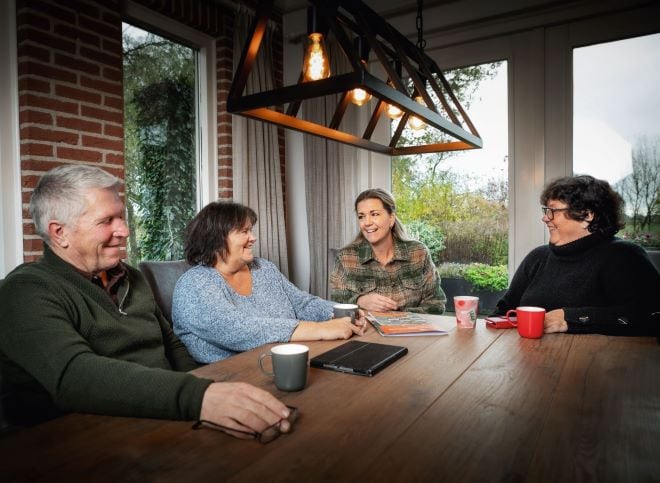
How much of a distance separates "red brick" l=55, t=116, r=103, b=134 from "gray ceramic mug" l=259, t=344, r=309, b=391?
174 centimetres

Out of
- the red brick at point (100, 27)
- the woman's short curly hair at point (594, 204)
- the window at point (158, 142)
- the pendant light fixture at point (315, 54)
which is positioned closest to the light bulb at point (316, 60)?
the pendant light fixture at point (315, 54)

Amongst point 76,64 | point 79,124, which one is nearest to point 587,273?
point 79,124

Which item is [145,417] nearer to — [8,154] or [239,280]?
[239,280]

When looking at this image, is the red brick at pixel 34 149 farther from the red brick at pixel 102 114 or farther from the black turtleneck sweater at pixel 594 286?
the black turtleneck sweater at pixel 594 286

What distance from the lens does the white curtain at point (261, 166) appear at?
9.98ft

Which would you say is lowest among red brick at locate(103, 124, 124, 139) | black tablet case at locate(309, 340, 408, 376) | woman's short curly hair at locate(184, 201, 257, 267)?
black tablet case at locate(309, 340, 408, 376)

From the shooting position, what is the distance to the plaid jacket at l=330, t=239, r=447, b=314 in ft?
7.75

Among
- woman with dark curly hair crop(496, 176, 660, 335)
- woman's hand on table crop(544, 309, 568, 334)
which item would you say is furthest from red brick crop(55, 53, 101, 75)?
woman's hand on table crop(544, 309, 568, 334)

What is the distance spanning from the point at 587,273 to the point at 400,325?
742 mm

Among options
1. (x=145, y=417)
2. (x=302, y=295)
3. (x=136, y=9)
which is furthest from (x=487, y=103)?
(x=145, y=417)

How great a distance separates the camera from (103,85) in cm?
237

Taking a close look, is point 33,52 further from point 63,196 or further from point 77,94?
point 63,196

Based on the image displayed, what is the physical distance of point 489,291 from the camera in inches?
128

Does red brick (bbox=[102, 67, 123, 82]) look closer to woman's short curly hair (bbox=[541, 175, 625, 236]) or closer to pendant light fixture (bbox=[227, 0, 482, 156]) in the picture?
pendant light fixture (bbox=[227, 0, 482, 156])
